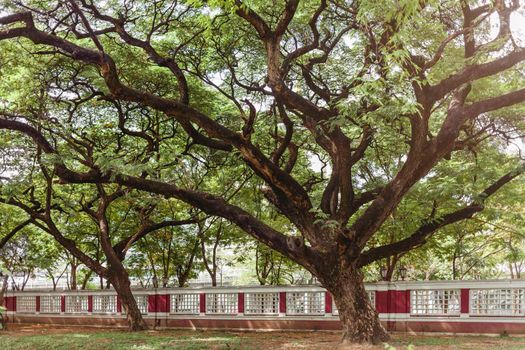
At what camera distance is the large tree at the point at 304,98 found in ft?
31.4

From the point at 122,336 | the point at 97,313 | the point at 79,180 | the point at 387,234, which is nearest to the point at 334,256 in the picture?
the point at 79,180

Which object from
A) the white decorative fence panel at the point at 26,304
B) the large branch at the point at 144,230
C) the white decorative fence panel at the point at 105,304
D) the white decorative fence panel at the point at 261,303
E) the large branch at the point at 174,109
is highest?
the large branch at the point at 174,109

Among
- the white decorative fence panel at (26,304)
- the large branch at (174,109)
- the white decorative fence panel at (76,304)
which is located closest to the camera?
the large branch at (174,109)

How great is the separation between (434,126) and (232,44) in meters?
5.39

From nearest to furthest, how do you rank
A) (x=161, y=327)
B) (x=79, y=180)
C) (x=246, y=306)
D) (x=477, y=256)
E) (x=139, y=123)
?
(x=79, y=180), (x=139, y=123), (x=246, y=306), (x=161, y=327), (x=477, y=256)

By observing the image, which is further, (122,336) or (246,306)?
(246,306)

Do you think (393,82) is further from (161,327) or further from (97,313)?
(97,313)

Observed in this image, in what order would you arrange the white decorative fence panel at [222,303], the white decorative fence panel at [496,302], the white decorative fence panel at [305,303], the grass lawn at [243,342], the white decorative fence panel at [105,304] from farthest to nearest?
the white decorative fence panel at [105,304], the white decorative fence panel at [222,303], the white decorative fence panel at [305,303], the white decorative fence panel at [496,302], the grass lawn at [243,342]

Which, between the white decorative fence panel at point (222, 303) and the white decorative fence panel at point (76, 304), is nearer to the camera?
the white decorative fence panel at point (222, 303)

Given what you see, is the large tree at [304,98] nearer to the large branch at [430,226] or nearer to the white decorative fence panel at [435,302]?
the large branch at [430,226]

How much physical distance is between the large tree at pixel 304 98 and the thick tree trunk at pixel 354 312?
0.03 m

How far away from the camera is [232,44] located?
13.3 metres

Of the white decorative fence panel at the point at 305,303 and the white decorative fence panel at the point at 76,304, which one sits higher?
the white decorative fence panel at the point at 305,303

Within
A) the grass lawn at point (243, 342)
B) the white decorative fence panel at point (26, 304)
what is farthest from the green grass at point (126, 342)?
the white decorative fence panel at point (26, 304)
